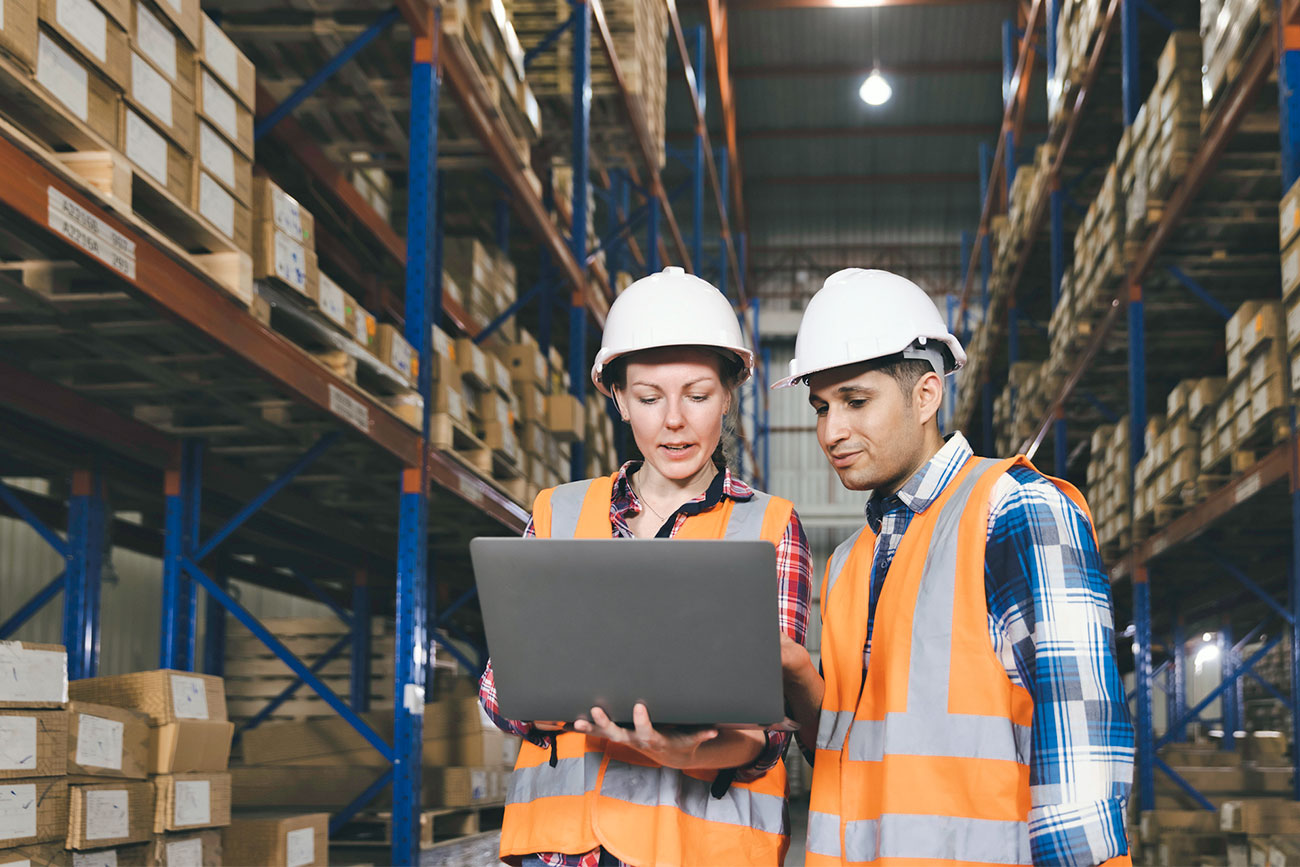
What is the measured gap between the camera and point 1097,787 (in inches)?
67.2

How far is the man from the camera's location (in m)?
1.75

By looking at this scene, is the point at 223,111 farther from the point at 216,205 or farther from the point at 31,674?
the point at 31,674

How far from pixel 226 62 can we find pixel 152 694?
2.14 meters

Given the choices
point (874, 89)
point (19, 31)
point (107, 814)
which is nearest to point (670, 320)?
point (19, 31)

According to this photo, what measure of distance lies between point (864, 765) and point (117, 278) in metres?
2.37

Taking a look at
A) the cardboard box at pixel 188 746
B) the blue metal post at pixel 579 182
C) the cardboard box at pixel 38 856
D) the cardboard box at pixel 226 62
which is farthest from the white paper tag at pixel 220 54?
the blue metal post at pixel 579 182

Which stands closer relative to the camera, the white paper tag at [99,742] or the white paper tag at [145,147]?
the white paper tag at [145,147]

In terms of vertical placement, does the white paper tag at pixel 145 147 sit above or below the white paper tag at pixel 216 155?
below

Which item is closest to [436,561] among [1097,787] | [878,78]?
[1097,787]

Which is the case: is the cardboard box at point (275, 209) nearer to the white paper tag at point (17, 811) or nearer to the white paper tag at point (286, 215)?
the white paper tag at point (286, 215)

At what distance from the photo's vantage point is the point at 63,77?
3105mm

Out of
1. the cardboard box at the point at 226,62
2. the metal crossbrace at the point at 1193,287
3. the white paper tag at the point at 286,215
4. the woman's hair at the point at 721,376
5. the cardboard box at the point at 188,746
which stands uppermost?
the metal crossbrace at the point at 1193,287

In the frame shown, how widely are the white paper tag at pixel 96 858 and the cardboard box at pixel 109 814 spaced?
0.02 meters

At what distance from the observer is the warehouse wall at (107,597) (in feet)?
33.9
